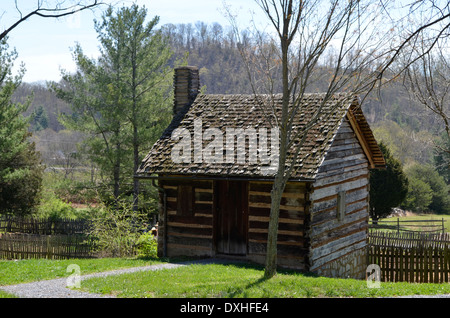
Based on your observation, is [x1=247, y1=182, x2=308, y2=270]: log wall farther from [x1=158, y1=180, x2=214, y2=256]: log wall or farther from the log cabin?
[x1=158, y1=180, x2=214, y2=256]: log wall

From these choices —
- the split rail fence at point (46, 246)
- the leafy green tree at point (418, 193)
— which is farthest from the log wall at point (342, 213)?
the leafy green tree at point (418, 193)

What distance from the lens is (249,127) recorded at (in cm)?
1595

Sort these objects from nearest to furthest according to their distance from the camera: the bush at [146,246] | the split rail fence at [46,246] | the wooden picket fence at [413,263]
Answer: the bush at [146,246] → the wooden picket fence at [413,263] → the split rail fence at [46,246]

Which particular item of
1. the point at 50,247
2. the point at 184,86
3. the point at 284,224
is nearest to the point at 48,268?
the point at 50,247

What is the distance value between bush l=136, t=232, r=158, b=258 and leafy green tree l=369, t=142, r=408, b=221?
19.9m

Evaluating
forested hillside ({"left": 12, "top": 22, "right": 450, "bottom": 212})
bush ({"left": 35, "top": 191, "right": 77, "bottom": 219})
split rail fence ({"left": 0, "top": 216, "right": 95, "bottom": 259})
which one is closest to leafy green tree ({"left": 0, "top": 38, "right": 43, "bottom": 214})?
bush ({"left": 35, "top": 191, "right": 77, "bottom": 219})

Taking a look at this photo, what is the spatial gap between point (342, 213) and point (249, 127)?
4.15 meters

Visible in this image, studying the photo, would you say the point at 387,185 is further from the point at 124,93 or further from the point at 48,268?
the point at 48,268

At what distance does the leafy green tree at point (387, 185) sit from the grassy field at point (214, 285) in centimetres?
2159

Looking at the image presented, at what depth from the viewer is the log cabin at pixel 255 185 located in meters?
14.2

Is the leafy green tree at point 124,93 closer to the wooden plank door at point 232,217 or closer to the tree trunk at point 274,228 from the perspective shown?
the wooden plank door at point 232,217

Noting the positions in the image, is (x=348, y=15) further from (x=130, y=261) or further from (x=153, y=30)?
(x=153, y=30)

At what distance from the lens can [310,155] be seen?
14.2m
